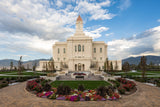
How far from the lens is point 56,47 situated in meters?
50.5

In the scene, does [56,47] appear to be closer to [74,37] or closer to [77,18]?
[74,37]

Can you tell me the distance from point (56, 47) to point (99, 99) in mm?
44470

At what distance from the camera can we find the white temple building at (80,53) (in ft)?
142

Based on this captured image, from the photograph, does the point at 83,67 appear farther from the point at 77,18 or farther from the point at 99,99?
the point at 99,99

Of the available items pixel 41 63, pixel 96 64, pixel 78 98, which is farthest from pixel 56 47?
pixel 78 98

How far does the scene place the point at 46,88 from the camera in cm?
1152

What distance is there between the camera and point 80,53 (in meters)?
45.1

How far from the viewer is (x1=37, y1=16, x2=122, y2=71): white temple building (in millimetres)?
43188

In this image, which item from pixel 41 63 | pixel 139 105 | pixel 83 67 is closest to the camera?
pixel 139 105

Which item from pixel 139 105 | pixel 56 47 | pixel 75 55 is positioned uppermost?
pixel 56 47

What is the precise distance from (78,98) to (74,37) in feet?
129

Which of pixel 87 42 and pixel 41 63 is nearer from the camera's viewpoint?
pixel 87 42

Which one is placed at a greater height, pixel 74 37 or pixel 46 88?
pixel 74 37

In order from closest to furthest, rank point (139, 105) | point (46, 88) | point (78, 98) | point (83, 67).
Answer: point (139, 105) → point (78, 98) → point (46, 88) → point (83, 67)
